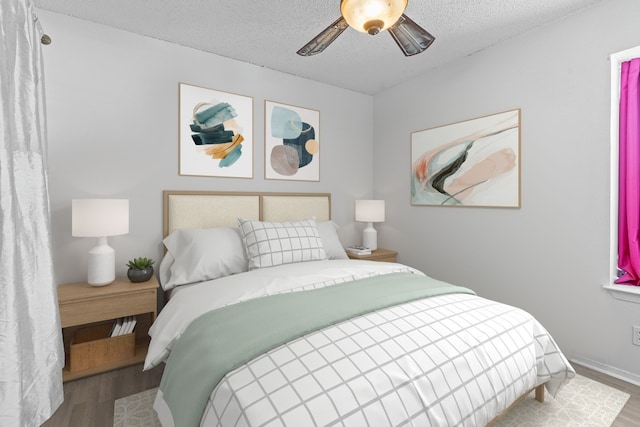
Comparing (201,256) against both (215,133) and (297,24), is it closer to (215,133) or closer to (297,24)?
(215,133)

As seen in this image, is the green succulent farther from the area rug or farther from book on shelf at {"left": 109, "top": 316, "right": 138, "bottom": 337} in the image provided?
the area rug

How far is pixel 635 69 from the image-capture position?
80.3 inches

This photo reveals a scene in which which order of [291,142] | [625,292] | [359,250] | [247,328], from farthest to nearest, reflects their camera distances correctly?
[359,250] < [291,142] < [625,292] < [247,328]

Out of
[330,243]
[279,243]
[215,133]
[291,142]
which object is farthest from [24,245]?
[291,142]

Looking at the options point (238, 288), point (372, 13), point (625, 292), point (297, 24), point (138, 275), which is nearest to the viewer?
point (372, 13)

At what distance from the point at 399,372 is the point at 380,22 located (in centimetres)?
157

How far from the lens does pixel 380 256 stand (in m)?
3.40

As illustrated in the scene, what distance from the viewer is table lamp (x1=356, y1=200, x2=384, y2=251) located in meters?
3.47

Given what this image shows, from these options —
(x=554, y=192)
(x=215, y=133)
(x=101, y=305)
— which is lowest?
(x=101, y=305)

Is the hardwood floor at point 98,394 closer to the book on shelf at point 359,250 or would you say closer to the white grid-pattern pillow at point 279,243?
the white grid-pattern pillow at point 279,243

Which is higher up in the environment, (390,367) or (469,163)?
(469,163)

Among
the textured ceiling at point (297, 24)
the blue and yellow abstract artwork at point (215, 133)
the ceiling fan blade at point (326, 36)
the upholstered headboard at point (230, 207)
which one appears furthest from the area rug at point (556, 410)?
the textured ceiling at point (297, 24)

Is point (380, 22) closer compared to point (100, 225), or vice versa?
point (380, 22)

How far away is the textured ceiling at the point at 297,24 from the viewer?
7.00 feet
